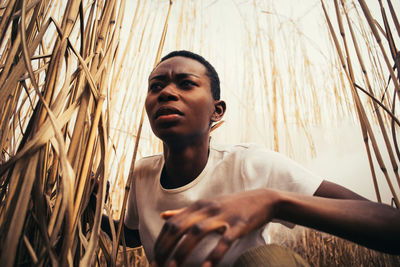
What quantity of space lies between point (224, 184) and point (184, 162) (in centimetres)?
13

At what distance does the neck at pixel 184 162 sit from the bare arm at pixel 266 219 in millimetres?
337

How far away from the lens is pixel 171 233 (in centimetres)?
25

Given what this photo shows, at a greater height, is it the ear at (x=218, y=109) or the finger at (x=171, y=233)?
the ear at (x=218, y=109)

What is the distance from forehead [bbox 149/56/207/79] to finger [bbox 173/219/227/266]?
49 centimetres


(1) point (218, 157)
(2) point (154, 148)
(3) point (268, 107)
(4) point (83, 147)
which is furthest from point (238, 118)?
(4) point (83, 147)

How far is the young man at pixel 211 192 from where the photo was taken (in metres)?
0.27

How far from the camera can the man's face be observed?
57cm

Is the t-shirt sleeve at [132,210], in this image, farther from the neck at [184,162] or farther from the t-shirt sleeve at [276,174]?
the t-shirt sleeve at [276,174]

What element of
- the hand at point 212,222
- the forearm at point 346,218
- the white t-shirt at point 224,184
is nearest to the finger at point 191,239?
the hand at point 212,222

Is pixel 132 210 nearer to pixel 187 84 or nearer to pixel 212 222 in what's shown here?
pixel 187 84

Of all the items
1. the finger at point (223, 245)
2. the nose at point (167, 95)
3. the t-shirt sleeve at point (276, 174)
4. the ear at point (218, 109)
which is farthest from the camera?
the ear at point (218, 109)

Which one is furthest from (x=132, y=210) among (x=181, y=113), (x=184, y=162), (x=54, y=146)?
(x=54, y=146)

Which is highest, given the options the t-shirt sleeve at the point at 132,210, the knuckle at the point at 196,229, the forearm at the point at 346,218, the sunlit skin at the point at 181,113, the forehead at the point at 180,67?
the forehead at the point at 180,67

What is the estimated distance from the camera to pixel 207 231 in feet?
0.80
